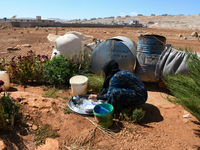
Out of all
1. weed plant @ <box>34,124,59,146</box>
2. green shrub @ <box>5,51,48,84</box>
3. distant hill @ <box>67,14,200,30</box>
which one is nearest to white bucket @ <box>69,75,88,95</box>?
green shrub @ <box>5,51,48,84</box>

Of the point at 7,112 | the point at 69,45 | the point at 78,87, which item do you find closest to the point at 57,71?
the point at 78,87

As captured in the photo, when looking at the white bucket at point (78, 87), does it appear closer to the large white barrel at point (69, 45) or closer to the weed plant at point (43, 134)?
the weed plant at point (43, 134)

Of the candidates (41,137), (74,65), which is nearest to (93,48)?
(74,65)

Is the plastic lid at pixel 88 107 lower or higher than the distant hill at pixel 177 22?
lower

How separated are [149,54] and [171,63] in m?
0.66

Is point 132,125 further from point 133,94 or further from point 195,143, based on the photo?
point 195,143

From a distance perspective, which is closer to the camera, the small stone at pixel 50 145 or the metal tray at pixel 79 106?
the small stone at pixel 50 145

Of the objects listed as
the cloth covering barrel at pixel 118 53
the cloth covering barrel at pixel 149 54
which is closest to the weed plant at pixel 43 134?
the cloth covering barrel at pixel 118 53

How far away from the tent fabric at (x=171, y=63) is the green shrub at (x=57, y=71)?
2411 mm

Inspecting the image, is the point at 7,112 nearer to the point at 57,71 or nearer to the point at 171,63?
the point at 57,71

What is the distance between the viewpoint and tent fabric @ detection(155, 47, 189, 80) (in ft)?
13.5

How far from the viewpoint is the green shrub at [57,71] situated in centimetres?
420

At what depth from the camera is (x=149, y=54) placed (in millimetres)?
4613

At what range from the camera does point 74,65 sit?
463 centimetres
